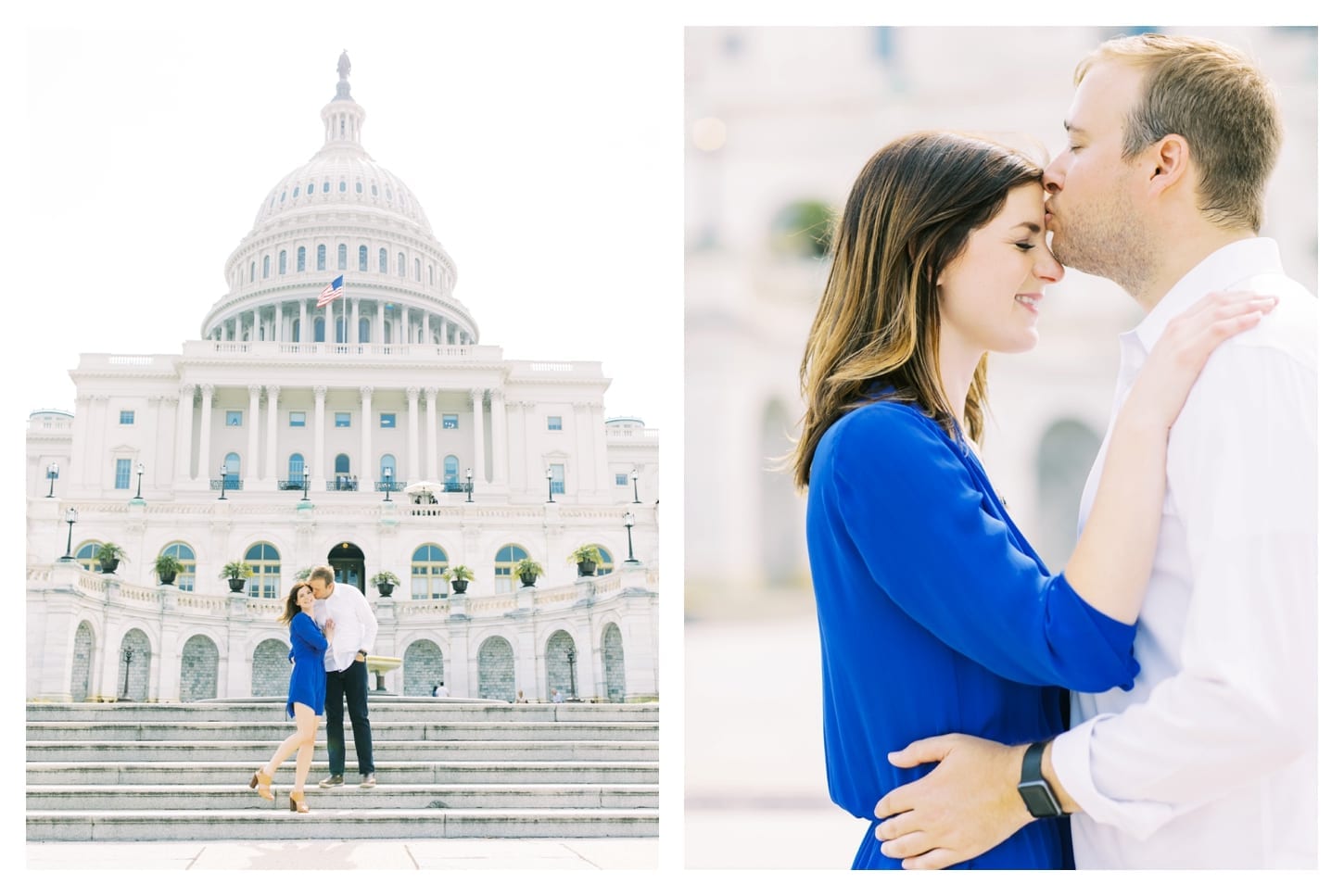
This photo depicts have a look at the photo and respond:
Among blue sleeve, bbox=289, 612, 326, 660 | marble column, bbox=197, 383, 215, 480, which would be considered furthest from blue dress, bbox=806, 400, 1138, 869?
marble column, bbox=197, 383, 215, 480

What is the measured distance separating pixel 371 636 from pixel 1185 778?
434 centimetres

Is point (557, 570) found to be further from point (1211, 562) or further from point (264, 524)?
point (1211, 562)

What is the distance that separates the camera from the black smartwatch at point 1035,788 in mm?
1632

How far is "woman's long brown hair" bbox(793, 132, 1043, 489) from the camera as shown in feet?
5.64

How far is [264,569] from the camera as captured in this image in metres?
23.0

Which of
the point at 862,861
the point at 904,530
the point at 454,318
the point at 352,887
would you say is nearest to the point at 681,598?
the point at 352,887

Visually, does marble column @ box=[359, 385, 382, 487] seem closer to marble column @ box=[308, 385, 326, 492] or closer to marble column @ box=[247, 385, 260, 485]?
marble column @ box=[308, 385, 326, 492]

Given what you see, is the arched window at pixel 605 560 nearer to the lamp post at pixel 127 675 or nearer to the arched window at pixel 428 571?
the arched window at pixel 428 571

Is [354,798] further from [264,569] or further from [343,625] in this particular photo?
[264,569]

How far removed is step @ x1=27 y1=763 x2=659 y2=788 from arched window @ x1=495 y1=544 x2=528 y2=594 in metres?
16.7

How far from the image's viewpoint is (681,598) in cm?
334

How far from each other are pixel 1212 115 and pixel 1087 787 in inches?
40.5

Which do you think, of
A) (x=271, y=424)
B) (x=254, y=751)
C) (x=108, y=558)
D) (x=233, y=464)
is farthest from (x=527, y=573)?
(x=233, y=464)

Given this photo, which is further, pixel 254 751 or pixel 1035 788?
pixel 254 751
